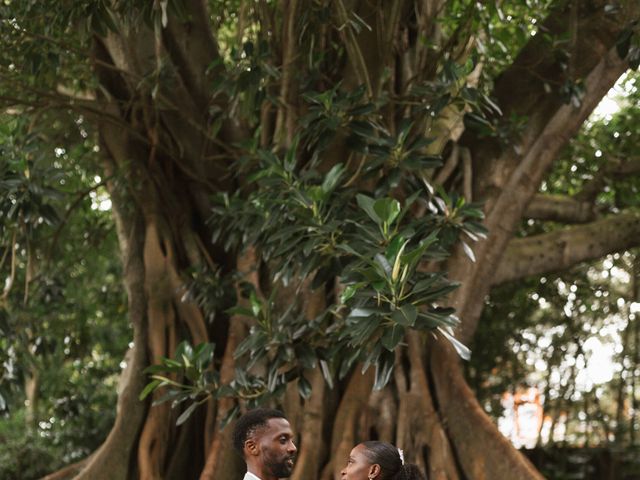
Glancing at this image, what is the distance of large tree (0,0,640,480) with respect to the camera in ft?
18.9

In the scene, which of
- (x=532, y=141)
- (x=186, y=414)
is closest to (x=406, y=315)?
(x=186, y=414)

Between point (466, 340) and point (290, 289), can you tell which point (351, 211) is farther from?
point (466, 340)

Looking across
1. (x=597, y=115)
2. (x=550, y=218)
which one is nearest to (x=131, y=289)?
(x=550, y=218)

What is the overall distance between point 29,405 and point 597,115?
6475 mm

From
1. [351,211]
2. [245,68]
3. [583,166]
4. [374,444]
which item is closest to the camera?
[374,444]

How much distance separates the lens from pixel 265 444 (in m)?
4.00

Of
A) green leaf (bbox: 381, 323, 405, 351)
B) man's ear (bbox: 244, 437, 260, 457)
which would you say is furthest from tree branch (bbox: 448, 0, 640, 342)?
man's ear (bbox: 244, 437, 260, 457)

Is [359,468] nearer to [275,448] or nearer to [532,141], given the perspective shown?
[275,448]

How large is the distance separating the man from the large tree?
46.4 inches

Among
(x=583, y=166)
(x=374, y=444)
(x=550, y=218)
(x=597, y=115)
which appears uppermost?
(x=597, y=115)

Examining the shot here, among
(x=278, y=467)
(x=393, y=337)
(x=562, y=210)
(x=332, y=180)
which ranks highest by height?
(x=562, y=210)

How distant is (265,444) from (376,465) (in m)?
0.40

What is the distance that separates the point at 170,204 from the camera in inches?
298

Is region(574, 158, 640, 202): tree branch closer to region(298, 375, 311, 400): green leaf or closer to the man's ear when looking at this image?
region(298, 375, 311, 400): green leaf
